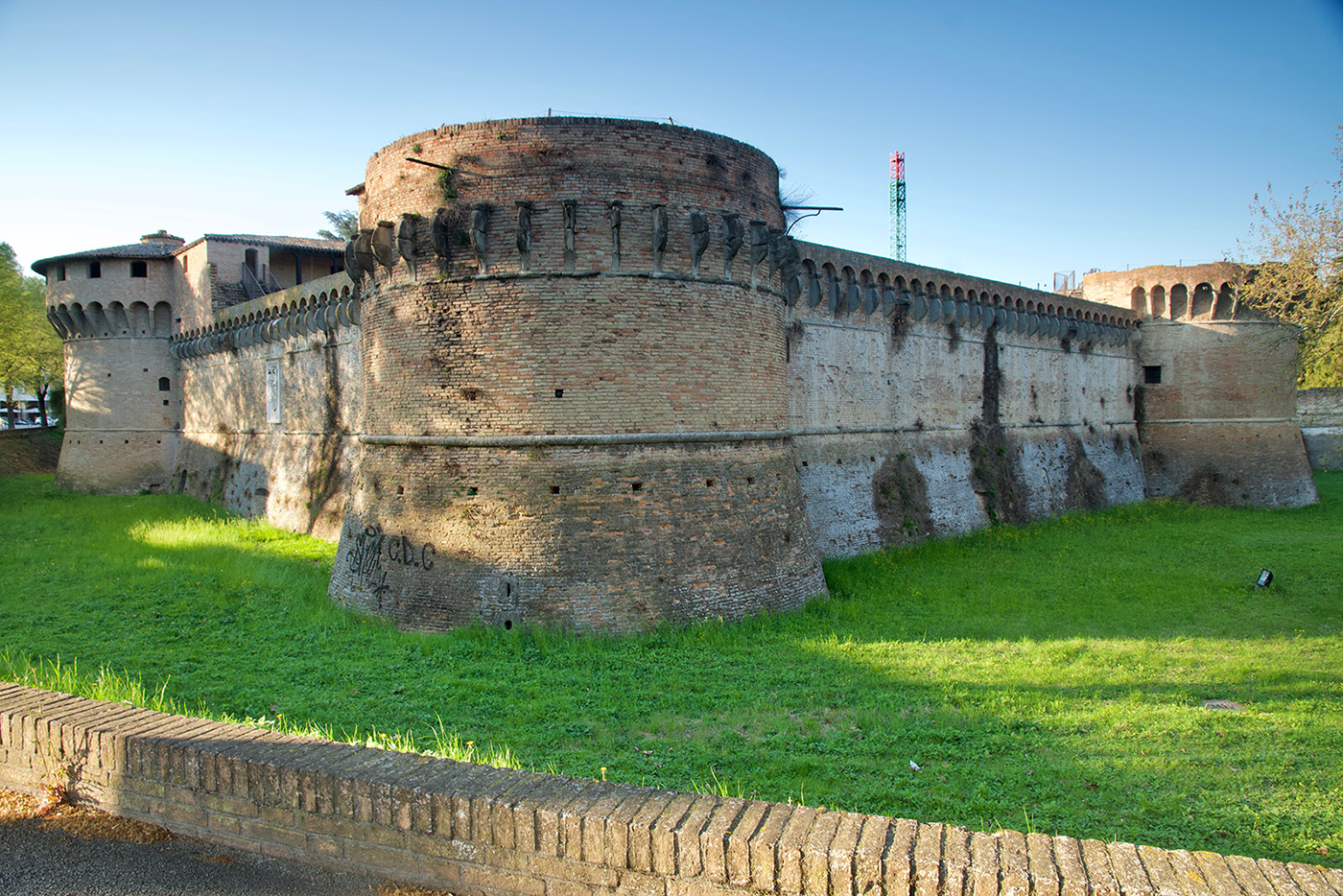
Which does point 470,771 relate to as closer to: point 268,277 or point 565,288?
point 565,288

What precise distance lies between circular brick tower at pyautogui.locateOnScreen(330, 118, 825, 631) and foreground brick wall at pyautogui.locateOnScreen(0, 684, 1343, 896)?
5883 mm

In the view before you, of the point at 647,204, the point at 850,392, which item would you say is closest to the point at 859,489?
the point at 850,392

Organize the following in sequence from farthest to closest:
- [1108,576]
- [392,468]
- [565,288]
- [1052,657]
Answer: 1. [1108,576]
2. [392,468]
3. [565,288]
4. [1052,657]

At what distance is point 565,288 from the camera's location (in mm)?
10727

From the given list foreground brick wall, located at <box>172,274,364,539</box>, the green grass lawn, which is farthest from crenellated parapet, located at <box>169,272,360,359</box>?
the green grass lawn

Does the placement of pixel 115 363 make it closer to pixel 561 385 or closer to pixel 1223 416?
pixel 561 385

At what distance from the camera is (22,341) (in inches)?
1206

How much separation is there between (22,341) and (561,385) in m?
30.7

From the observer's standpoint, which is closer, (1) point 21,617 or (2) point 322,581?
(1) point 21,617

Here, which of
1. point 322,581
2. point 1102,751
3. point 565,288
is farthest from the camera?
point 322,581

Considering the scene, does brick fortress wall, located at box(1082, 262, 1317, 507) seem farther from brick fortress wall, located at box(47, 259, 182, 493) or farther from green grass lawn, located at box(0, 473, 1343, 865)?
brick fortress wall, located at box(47, 259, 182, 493)

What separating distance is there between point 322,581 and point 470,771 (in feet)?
33.7

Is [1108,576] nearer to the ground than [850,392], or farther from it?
nearer to the ground

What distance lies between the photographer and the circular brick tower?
10.5 meters
